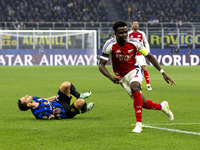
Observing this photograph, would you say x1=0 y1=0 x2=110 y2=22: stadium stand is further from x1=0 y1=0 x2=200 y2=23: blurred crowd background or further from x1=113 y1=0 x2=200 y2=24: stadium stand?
x1=113 y1=0 x2=200 y2=24: stadium stand

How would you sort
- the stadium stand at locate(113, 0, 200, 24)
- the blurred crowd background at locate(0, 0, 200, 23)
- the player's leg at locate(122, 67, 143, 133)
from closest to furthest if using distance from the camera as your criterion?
1. the player's leg at locate(122, 67, 143, 133)
2. the blurred crowd background at locate(0, 0, 200, 23)
3. the stadium stand at locate(113, 0, 200, 24)

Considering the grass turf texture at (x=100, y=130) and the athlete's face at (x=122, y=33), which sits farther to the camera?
the athlete's face at (x=122, y=33)

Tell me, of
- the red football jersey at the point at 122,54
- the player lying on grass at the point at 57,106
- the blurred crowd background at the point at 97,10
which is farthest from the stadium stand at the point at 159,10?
the red football jersey at the point at 122,54

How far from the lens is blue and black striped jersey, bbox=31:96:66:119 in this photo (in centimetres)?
923

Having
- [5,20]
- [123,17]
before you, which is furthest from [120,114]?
[123,17]

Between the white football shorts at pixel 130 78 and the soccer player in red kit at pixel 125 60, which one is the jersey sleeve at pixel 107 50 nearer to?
the soccer player in red kit at pixel 125 60

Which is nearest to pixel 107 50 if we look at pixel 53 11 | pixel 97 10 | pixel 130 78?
pixel 130 78

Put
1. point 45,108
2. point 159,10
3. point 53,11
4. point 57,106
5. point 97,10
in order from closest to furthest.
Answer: point 45,108 → point 57,106 → point 53,11 → point 97,10 → point 159,10

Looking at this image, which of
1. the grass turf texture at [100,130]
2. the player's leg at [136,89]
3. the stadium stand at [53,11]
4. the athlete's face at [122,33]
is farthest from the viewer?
the stadium stand at [53,11]

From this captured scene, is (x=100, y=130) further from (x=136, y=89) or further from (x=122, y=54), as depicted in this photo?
(x=122, y=54)

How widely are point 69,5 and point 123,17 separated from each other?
17.9ft

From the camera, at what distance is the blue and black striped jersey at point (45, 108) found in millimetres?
9234

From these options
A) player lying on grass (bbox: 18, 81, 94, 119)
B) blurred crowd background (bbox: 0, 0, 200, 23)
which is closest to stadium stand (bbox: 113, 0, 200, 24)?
blurred crowd background (bbox: 0, 0, 200, 23)

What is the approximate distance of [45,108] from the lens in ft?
30.4
